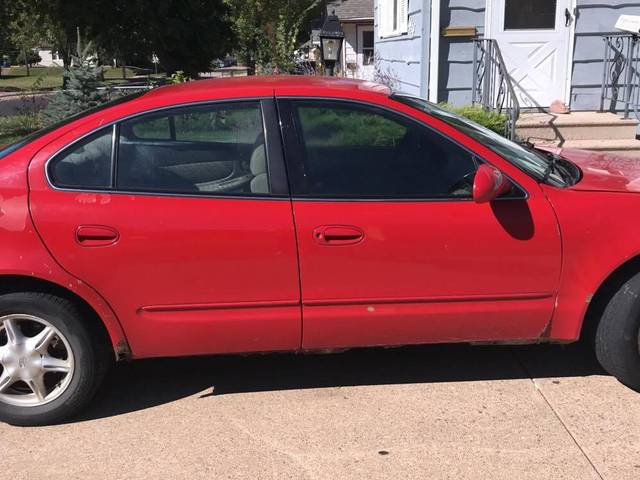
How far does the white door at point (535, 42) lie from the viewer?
9.12 meters

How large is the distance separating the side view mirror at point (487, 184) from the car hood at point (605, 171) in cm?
48

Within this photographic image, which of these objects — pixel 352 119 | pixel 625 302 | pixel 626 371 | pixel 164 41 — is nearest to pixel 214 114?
pixel 352 119

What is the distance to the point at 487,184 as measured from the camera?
10.7 ft

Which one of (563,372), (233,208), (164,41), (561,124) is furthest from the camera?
(164,41)

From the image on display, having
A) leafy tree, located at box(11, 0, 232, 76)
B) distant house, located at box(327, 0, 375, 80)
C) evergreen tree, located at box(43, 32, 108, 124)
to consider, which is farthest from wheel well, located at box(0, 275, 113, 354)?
distant house, located at box(327, 0, 375, 80)

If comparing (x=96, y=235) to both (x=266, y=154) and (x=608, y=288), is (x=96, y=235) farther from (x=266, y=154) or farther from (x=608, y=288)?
(x=608, y=288)

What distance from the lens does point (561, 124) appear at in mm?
8586

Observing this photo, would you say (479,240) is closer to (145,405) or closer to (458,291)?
(458,291)

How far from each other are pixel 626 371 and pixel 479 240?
108cm

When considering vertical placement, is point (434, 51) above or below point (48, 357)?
above

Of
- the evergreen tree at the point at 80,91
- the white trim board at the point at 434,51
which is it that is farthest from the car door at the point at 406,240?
the evergreen tree at the point at 80,91

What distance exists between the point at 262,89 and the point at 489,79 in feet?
20.4

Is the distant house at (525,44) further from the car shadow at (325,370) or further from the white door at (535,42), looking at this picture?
the car shadow at (325,370)

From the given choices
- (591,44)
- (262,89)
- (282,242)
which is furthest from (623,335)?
(591,44)
